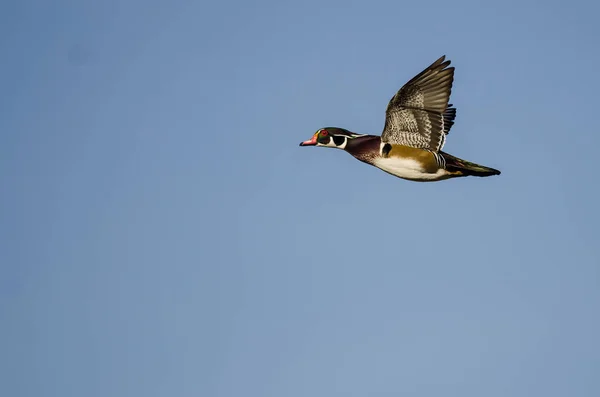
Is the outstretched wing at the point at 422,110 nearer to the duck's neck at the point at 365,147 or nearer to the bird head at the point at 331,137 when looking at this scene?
the duck's neck at the point at 365,147

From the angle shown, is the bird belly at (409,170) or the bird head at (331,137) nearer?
the bird belly at (409,170)

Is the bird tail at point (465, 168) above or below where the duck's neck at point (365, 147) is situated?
below

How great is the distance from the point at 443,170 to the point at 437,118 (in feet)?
3.81

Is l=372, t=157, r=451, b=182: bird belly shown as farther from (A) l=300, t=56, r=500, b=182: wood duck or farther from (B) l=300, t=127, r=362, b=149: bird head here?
(B) l=300, t=127, r=362, b=149: bird head

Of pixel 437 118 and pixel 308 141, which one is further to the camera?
pixel 308 141

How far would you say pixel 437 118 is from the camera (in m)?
21.0

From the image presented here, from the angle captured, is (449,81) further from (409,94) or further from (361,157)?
(361,157)

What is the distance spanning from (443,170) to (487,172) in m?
0.97

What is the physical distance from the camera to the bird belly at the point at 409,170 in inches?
824

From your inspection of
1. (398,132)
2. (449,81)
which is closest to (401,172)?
(398,132)

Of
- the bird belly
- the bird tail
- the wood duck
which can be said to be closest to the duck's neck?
the wood duck

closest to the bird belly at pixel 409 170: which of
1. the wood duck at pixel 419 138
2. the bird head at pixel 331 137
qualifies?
the wood duck at pixel 419 138

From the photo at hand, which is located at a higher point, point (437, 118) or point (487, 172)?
point (437, 118)

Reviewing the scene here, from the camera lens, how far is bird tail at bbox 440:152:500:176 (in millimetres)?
20531
